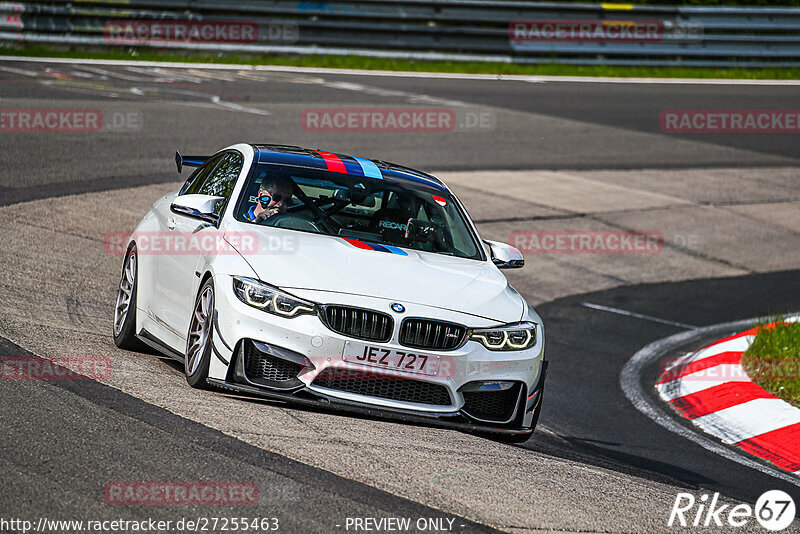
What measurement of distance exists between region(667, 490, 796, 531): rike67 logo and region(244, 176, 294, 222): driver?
3.05m

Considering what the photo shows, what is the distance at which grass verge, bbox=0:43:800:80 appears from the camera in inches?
878

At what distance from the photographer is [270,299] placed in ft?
20.5

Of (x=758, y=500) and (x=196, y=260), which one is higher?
(x=196, y=260)

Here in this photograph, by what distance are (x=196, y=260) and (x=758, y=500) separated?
3617 millimetres

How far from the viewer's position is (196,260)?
23.0 ft

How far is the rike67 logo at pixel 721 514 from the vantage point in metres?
5.44

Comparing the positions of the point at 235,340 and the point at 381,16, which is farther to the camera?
the point at 381,16

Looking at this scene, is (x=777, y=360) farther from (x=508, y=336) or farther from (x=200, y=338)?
(x=200, y=338)

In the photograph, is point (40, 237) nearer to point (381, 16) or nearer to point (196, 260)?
point (196, 260)

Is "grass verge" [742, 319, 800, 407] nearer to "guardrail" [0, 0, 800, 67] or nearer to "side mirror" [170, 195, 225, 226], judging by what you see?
"side mirror" [170, 195, 225, 226]

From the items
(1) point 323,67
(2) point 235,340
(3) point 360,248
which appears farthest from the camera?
(1) point 323,67

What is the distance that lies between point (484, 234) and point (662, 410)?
4985 millimetres

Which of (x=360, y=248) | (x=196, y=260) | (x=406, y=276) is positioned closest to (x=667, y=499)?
(x=406, y=276)

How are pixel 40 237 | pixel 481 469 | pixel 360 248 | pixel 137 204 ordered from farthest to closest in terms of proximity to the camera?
pixel 137 204 < pixel 40 237 < pixel 360 248 < pixel 481 469
